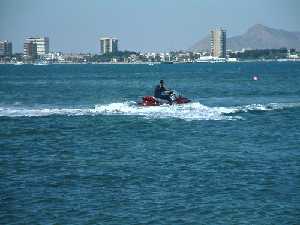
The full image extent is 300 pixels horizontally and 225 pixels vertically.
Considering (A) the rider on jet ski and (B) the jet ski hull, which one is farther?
(A) the rider on jet ski

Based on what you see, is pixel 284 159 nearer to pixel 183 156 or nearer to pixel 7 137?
pixel 183 156

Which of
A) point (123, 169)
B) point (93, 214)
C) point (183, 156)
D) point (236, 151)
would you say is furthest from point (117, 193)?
point (236, 151)

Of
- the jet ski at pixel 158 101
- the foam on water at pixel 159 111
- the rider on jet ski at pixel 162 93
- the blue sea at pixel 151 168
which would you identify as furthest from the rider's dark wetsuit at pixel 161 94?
the blue sea at pixel 151 168

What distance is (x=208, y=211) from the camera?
71.7ft

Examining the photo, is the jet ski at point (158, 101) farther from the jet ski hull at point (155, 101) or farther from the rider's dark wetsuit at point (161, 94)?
the rider's dark wetsuit at point (161, 94)

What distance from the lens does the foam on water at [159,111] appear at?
160ft

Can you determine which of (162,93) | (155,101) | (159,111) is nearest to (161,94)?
(162,93)

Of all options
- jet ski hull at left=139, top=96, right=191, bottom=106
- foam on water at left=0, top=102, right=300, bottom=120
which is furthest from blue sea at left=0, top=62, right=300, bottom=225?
jet ski hull at left=139, top=96, right=191, bottom=106

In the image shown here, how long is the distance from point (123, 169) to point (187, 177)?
3162mm

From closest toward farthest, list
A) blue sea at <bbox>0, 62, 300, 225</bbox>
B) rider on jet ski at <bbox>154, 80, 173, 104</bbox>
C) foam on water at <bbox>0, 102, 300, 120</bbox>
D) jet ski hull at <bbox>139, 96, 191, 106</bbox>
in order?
blue sea at <bbox>0, 62, 300, 225</bbox> < foam on water at <bbox>0, 102, 300, 120</bbox> < jet ski hull at <bbox>139, 96, 191, 106</bbox> < rider on jet ski at <bbox>154, 80, 173, 104</bbox>

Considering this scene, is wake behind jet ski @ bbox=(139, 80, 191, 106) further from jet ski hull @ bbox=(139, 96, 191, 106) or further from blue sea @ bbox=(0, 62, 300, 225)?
blue sea @ bbox=(0, 62, 300, 225)

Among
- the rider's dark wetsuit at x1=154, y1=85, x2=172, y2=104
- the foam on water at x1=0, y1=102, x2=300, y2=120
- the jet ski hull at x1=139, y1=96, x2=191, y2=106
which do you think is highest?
the rider's dark wetsuit at x1=154, y1=85, x2=172, y2=104

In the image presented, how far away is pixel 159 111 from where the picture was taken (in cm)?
5156

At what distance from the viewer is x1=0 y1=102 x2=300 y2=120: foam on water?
48744mm
